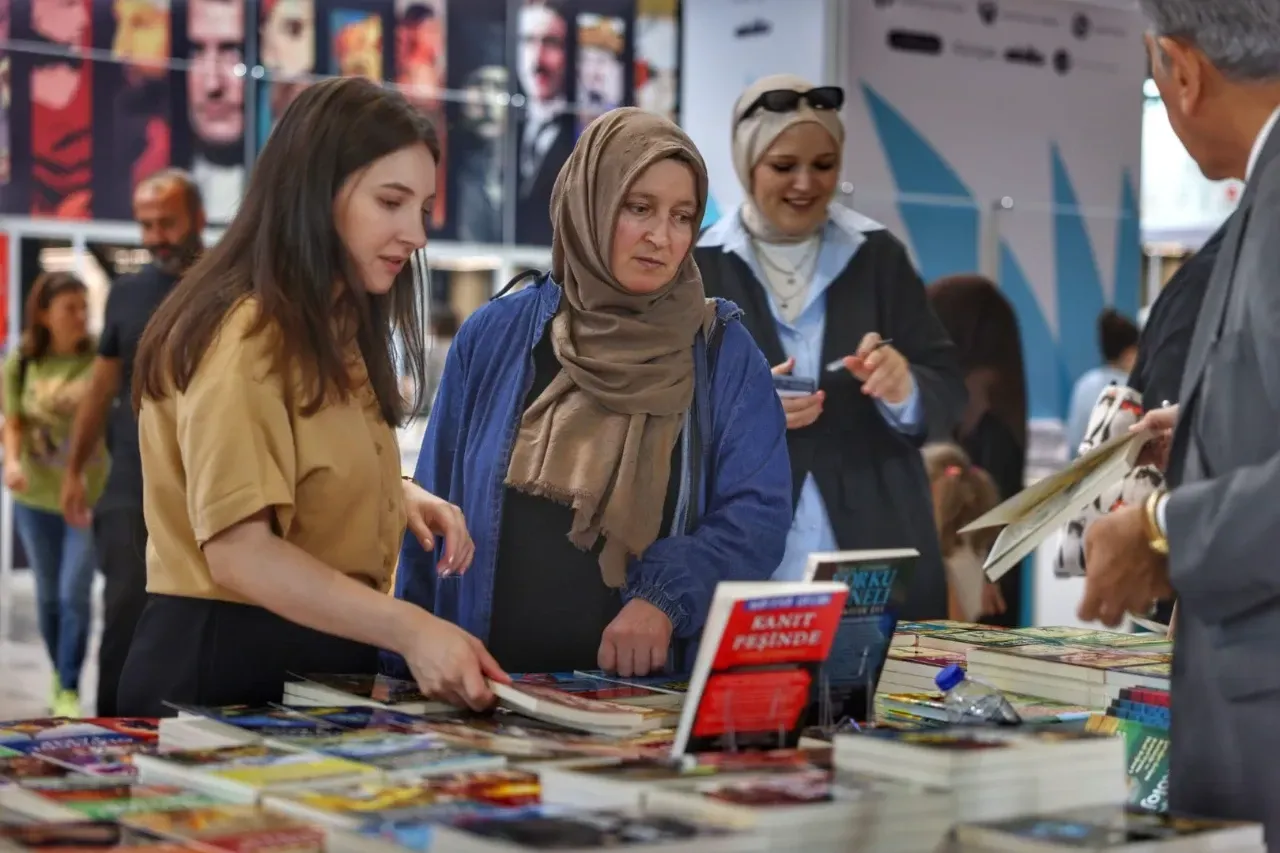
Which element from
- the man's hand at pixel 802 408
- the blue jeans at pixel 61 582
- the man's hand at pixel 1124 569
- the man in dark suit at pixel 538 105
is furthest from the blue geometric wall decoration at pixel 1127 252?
the man in dark suit at pixel 538 105

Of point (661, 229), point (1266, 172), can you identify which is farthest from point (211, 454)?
point (1266, 172)

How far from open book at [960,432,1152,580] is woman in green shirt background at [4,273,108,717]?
491 centimetres

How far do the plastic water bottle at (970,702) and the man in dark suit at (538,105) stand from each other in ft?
31.3

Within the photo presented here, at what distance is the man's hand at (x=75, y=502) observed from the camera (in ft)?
19.9

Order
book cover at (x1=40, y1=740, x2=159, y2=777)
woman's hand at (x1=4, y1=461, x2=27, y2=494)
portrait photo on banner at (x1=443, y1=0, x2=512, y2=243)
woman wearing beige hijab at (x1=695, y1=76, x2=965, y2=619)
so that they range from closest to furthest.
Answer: book cover at (x1=40, y1=740, x2=159, y2=777) → woman wearing beige hijab at (x1=695, y1=76, x2=965, y2=619) → woman's hand at (x1=4, y1=461, x2=27, y2=494) → portrait photo on banner at (x1=443, y1=0, x2=512, y2=243)

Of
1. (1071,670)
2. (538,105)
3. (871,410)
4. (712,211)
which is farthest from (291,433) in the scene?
(538,105)

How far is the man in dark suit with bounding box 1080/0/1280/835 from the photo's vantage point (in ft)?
5.36

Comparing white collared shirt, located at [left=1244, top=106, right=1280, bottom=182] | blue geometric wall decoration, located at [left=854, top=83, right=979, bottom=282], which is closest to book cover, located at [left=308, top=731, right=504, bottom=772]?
white collared shirt, located at [left=1244, top=106, right=1280, bottom=182]

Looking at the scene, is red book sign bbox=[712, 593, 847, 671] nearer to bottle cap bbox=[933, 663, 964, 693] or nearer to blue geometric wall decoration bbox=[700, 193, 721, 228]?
bottle cap bbox=[933, 663, 964, 693]

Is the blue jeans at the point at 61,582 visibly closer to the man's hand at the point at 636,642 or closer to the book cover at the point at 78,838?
the man's hand at the point at 636,642

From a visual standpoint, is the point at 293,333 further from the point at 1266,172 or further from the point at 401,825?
the point at 1266,172

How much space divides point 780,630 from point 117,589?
11.2 feet

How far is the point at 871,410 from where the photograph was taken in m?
3.87

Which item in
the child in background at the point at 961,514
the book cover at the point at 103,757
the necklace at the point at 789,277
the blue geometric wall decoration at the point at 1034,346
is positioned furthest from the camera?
the blue geometric wall decoration at the point at 1034,346
